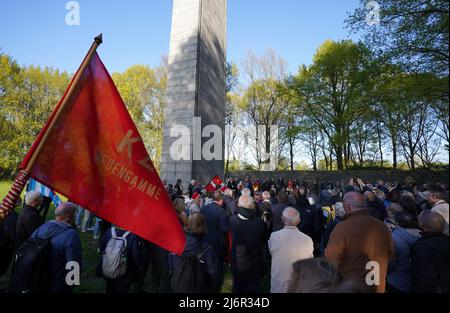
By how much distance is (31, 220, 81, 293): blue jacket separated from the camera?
9.46 feet

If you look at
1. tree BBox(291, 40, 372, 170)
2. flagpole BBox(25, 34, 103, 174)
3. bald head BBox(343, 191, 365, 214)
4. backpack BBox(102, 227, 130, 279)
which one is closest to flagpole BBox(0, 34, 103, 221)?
flagpole BBox(25, 34, 103, 174)

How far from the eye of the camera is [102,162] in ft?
7.48

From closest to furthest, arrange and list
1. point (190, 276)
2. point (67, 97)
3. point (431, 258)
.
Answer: point (67, 97)
point (431, 258)
point (190, 276)

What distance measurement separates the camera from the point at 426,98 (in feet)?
47.0

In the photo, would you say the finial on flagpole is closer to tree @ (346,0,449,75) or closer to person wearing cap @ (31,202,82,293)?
person wearing cap @ (31,202,82,293)

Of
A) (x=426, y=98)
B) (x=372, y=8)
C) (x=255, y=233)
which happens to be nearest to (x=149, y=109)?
(x=372, y=8)

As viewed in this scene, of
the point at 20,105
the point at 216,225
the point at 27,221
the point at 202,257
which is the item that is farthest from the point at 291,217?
the point at 20,105

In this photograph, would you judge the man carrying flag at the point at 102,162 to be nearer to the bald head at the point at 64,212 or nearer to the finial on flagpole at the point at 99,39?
the finial on flagpole at the point at 99,39

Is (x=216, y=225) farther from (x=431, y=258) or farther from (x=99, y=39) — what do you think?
(x=99, y=39)

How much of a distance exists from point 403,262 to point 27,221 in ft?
19.4

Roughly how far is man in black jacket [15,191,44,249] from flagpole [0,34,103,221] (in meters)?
2.90

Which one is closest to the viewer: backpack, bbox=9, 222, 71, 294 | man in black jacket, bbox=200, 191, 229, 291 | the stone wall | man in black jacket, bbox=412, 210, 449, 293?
backpack, bbox=9, 222, 71, 294
